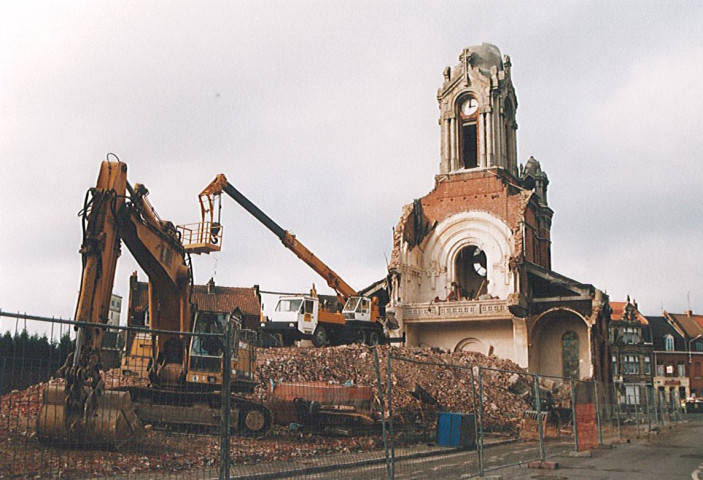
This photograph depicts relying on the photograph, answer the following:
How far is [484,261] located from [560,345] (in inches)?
334

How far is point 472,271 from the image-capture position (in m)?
46.8

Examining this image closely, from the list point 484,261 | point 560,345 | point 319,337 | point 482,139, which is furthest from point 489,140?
point 319,337

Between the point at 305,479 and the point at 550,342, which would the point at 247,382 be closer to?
the point at 305,479

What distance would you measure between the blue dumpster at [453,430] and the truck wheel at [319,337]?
13293 mm

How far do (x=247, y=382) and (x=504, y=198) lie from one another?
26932mm

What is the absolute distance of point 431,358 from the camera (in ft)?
112

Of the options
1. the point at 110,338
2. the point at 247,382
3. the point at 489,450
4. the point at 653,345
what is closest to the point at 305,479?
the point at 247,382

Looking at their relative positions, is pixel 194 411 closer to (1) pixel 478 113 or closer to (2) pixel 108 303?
(2) pixel 108 303

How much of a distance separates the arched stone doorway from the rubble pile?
336 inches

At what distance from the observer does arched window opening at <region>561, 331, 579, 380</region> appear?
130ft

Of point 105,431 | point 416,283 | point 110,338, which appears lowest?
point 105,431

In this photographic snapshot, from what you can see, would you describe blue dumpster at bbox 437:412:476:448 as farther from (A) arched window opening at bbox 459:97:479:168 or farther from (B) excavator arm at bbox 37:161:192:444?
(A) arched window opening at bbox 459:97:479:168

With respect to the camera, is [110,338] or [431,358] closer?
[110,338]

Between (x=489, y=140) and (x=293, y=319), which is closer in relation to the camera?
(x=293, y=319)
